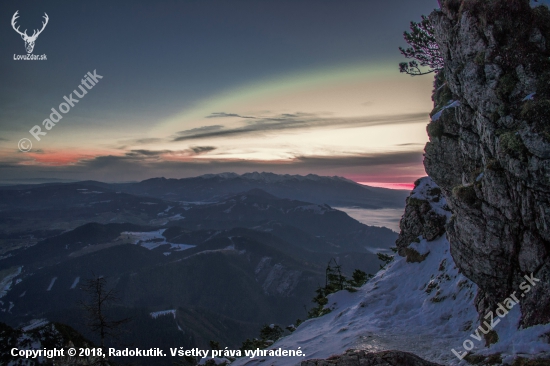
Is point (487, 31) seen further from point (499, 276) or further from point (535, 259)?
point (499, 276)

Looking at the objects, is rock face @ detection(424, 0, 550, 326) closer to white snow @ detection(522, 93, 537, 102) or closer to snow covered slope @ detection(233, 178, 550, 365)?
white snow @ detection(522, 93, 537, 102)

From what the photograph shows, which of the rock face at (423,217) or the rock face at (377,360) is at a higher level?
the rock face at (423,217)

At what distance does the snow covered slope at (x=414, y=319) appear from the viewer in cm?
1707

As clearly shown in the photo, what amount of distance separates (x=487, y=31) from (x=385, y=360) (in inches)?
857

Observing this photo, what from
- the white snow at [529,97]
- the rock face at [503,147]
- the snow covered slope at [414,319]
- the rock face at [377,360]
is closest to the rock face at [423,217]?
the snow covered slope at [414,319]

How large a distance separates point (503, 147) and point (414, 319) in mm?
15895

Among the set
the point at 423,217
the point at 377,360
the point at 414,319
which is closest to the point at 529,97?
the point at 377,360

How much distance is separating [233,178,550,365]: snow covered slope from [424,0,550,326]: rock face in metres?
1.73

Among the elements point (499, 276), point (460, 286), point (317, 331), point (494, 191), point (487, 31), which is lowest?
point (317, 331)

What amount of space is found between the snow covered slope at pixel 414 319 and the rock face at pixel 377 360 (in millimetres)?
2886

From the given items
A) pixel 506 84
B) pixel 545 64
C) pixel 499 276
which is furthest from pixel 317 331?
pixel 545 64

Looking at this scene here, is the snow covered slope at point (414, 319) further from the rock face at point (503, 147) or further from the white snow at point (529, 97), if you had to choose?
the white snow at point (529, 97)

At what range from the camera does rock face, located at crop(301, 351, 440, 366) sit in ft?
49.1

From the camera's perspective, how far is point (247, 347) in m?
38.9
